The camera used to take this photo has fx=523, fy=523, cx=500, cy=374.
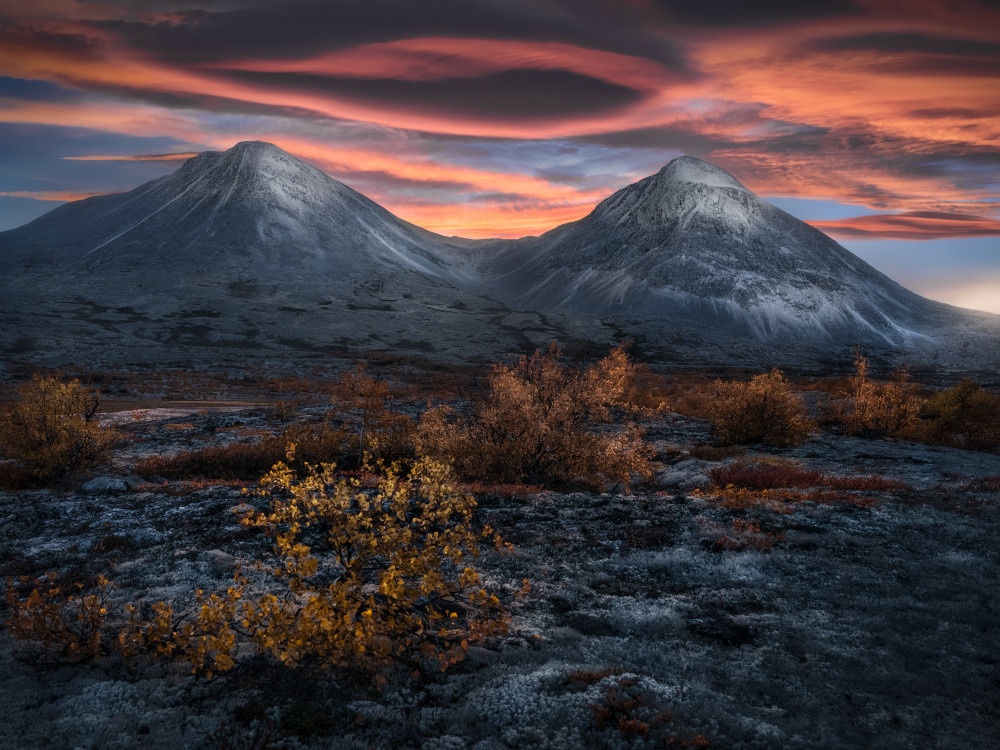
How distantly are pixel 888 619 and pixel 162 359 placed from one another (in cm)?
9309

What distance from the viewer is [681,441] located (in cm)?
2508

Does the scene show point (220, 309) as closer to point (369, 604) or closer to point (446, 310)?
point (446, 310)

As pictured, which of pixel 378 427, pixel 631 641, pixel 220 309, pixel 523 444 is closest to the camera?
pixel 631 641

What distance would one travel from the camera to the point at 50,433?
55.5 ft

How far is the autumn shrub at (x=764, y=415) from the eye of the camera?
23250mm

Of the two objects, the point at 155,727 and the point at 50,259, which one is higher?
the point at 50,259

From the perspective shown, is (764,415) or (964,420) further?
(964,420)

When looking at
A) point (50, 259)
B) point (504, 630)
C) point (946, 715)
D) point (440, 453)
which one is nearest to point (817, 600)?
point (946, 715)

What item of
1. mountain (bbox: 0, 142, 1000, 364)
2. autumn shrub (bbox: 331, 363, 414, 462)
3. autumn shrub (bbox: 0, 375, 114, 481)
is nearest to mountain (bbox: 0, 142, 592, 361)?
mountain (bbox: 0, 142, 1000, 364)

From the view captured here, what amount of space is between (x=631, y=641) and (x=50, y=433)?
748 inches

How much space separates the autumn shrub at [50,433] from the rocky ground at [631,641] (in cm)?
290

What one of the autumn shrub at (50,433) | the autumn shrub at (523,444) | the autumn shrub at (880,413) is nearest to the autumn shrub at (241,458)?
the autumn shrub at (50,433)

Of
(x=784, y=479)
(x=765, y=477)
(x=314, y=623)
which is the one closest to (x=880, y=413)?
(x=784, y=479)

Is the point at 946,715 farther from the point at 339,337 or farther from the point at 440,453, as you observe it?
the point at 339,337
